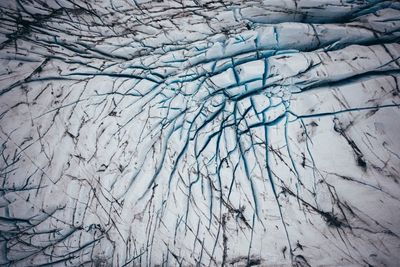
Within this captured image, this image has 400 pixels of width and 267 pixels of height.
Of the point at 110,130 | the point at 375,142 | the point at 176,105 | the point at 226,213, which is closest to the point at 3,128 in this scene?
the point at 110,130

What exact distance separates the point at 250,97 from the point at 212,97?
0.18 m

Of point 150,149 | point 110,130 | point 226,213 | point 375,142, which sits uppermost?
point 110,130

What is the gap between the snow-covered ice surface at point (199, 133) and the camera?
3.37 feet

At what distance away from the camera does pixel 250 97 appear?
1184 mm

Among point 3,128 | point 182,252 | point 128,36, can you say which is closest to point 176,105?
point 128,36

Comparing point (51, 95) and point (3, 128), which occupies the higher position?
point (51, 95)

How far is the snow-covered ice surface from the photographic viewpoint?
103 centimetres

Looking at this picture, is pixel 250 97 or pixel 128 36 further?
pixel 128 36

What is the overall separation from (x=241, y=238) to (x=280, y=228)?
0.55 ft

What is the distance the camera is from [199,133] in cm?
117

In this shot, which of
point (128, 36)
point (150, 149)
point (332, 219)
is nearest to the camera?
point (332, 219)

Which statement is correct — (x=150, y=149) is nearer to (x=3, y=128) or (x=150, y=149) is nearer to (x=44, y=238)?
(x=44, y=238)

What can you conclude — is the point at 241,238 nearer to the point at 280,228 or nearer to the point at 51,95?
the point at 280,228

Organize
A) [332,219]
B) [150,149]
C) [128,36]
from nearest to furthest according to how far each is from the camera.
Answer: [332,219], [150,149], [128,36]
